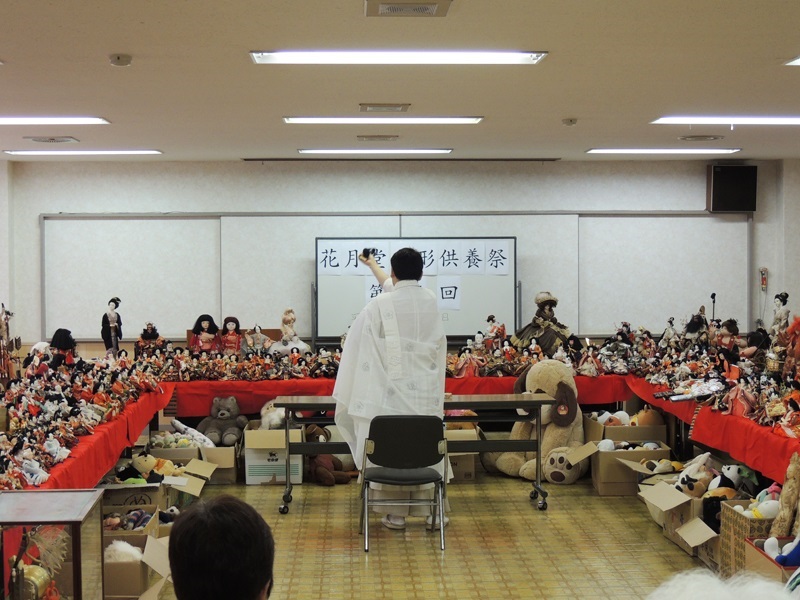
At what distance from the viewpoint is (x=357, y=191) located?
10.2 meters

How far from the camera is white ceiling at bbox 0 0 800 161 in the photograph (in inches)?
159

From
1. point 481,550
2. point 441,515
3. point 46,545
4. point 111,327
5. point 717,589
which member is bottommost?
point 481,550

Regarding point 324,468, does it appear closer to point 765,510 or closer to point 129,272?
point 765,510

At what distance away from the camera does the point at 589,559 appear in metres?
4.81

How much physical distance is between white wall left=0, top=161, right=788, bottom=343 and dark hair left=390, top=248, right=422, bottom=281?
502cm

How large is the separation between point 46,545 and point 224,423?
4466mm

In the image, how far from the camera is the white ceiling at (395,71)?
4.04m

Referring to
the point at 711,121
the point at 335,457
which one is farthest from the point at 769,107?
the point at 335,457

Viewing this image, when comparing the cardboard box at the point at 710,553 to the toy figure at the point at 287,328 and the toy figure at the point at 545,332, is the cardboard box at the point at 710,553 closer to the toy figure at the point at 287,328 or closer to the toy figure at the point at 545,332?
the toy figure at the point at 545,332

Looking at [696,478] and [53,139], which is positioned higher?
[53,139]

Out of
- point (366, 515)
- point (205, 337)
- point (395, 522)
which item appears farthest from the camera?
point (205, 337)

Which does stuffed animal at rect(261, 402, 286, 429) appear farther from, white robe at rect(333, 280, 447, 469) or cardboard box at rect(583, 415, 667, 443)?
cardboard box at rect(583, 415, 667, 443)

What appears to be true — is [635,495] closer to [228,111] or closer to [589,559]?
[589,559]

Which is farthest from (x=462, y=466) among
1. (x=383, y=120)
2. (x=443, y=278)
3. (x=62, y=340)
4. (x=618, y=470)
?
(x=443, y=278)
